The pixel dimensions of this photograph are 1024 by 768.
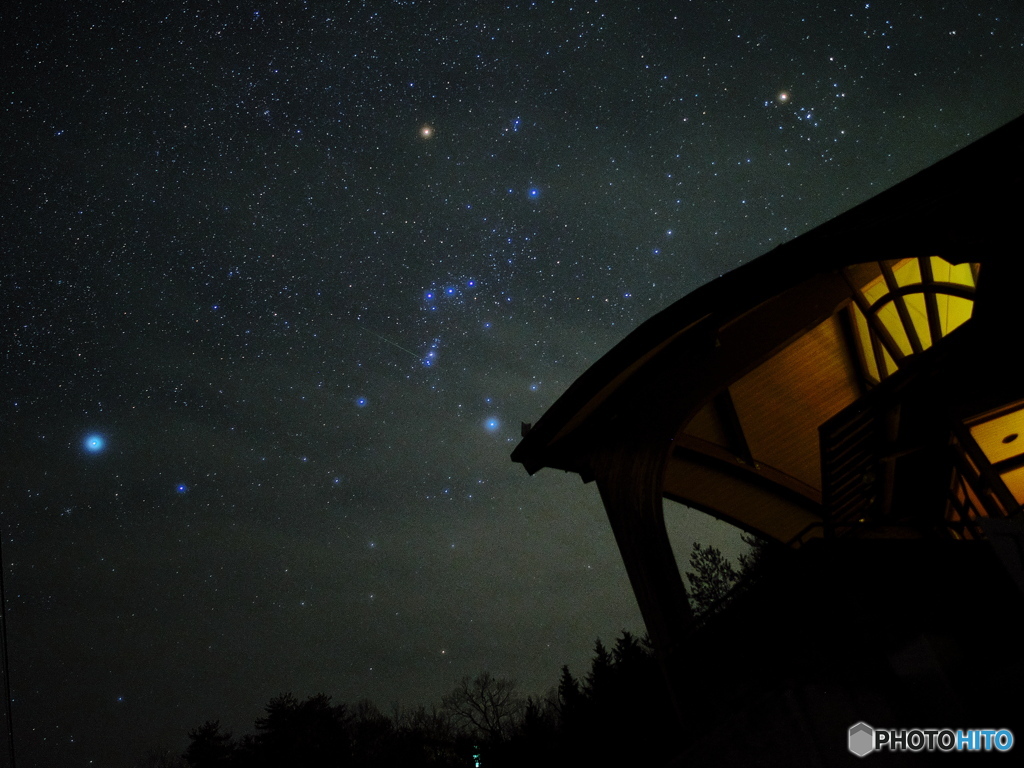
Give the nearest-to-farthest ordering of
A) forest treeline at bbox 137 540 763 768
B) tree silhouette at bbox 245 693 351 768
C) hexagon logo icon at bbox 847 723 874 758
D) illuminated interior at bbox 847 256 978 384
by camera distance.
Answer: hexagon logo icon at bbox 847 723 874 758 → illuminated interior at bbox 847 256 978 384 → forest treeline at bbox 137 540 763 768 → tree silhouette at bbox 245 693 351 768

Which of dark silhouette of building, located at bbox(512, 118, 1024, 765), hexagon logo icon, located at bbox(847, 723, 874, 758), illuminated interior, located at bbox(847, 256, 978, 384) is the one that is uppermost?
illuminated interior, located at bbox(847, 256, 978, 384)

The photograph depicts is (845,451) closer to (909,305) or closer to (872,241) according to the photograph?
(872,241)

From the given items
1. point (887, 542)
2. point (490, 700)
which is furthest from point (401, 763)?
point (887, 542)

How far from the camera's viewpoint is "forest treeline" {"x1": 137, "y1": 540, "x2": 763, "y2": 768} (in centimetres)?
2734

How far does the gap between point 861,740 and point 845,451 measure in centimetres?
829

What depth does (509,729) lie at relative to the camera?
46.6 metres

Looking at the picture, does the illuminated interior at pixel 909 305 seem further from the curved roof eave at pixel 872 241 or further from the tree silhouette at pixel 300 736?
the tree silhouette at pixel 300 736

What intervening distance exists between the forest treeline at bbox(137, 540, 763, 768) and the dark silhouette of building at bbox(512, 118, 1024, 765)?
2.44 meters

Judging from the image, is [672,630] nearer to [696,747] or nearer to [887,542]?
[887,542]

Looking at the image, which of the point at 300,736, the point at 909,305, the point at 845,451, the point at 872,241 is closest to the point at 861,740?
the point at 872,241

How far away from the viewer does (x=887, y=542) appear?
24.5ft

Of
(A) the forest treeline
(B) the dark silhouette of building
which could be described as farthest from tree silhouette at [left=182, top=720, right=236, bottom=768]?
(B) the dark silhouette of building

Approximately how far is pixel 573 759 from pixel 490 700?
2174 cm

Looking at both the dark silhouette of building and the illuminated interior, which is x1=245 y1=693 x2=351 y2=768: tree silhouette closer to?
the dark silhouette of building
